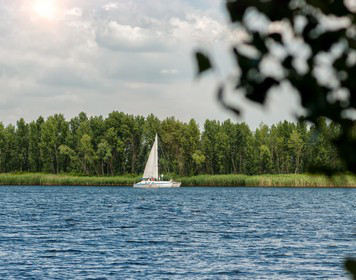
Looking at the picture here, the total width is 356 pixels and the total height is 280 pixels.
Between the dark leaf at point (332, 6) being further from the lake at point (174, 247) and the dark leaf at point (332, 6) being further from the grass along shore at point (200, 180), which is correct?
the grass along shore at point (200, 180)

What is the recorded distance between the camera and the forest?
161 metres

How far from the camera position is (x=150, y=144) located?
165 m

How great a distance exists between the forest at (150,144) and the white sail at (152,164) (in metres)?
18.3

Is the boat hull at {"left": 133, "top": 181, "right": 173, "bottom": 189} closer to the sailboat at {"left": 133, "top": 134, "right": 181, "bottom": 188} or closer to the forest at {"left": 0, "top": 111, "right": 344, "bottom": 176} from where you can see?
the sailboat at {"left": 133, "top": 134, "right": 181, "bottom": 188}

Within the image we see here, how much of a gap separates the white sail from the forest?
18.3 metres

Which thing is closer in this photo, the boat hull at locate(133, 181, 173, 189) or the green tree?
the boat hull at locate(133, 181, 173, 189)

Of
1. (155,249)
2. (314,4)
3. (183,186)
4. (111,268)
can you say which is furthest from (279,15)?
(183,186)

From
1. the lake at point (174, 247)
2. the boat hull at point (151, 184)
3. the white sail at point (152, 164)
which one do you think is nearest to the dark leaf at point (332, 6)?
the lake at point (174, 247)

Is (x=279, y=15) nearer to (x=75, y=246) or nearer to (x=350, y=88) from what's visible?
(x=350, y=88)

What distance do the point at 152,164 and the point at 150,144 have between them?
29.1 meters

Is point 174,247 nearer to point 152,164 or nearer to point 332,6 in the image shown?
point 332,6

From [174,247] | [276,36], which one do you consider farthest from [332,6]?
[174,247]

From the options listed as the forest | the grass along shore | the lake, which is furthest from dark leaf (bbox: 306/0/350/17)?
the forest

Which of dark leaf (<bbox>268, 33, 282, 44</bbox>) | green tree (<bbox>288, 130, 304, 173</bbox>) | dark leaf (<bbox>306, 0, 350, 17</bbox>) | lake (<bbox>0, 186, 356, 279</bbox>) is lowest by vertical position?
lake (<bbox>0, 186, 356, 279</bbox>)
